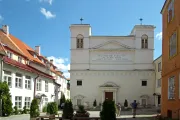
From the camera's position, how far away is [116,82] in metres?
50.4

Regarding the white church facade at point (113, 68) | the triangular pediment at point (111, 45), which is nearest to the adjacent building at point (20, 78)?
the white church facade at point (113, 68)

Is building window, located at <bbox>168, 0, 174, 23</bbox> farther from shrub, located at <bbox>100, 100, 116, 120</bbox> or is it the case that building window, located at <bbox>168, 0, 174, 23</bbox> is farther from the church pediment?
the church pediment

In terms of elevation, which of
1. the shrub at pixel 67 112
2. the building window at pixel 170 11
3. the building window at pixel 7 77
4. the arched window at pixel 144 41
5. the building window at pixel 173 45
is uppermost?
the arched window at pixel 144 41

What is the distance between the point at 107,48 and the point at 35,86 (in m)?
17.0

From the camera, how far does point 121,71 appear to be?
1982 inches

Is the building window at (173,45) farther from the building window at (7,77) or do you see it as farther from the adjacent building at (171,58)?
the building window at (7,77)

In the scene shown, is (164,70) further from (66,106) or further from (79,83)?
(79,83)

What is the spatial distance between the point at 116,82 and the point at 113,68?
2407 mm

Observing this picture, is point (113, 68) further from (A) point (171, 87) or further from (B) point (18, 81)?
(A) point (171, 87)

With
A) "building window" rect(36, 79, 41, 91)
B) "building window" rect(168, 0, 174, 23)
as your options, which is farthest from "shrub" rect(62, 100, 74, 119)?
"building window" rect(36, 79, 41, 91)

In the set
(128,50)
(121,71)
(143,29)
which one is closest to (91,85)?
(121,71)

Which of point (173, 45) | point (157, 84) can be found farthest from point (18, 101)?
point (157, 84)

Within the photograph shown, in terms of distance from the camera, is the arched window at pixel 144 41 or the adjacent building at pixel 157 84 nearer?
Result: the adjacent building at pixel 157 84

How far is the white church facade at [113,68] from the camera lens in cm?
5016
